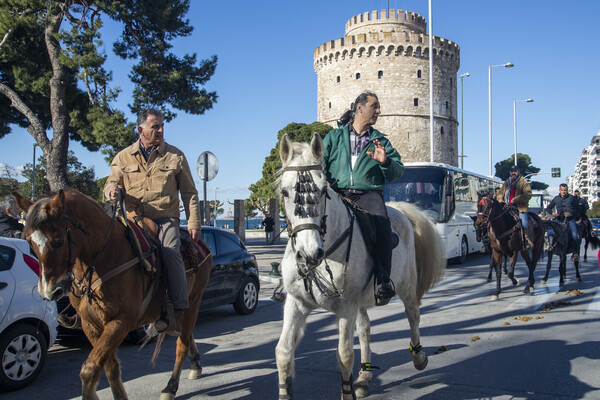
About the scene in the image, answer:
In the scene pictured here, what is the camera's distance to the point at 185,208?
481cm

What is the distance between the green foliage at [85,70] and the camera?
61.9 feet

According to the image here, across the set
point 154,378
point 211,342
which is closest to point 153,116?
point 154,378

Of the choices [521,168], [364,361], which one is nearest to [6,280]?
[364,361]

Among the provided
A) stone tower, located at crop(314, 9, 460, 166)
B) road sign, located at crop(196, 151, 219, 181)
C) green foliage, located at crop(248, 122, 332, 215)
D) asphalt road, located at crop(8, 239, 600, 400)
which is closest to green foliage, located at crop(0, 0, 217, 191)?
road sign, located at crop(196, 151, 219, 181)

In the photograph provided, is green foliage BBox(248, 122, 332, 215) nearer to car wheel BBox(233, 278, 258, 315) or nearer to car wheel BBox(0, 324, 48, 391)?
car wheel BBox(233, 278, 258, 315)

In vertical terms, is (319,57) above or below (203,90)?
above

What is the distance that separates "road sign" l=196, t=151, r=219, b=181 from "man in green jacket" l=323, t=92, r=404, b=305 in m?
6.93

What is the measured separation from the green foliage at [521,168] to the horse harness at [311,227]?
10634 centimetres

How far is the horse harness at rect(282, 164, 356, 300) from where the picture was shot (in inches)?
136

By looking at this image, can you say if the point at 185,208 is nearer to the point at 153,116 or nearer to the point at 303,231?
the point at 153,116

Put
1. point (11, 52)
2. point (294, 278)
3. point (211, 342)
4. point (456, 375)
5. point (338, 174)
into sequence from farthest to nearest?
point (11, 52)
point (211, 342)
point (456, 375)
point (338, 174)
point (294, 278)

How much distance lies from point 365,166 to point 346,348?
1622 mm

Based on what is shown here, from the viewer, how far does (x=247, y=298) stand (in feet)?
31.1

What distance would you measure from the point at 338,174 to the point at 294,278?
1209 mm
